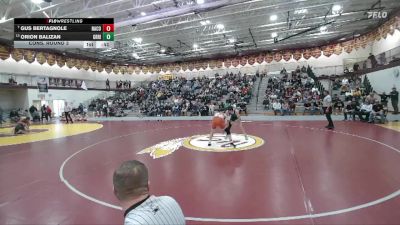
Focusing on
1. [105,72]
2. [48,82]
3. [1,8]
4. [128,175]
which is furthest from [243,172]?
[105,72]

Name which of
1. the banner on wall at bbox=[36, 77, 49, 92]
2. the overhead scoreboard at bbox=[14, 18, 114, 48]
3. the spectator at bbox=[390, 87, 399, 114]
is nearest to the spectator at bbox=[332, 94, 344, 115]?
the spectator at bbox=[390, 87, 399, 114]

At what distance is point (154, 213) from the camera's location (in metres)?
1.40

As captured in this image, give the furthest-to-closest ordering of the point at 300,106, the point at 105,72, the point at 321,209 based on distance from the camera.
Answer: the point at 105,72 < the point at 300,106 < the point at 321,209

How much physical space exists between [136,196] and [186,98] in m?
23.3

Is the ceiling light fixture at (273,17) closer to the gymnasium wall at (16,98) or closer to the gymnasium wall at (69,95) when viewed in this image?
the gymnasium wall at (69,95)

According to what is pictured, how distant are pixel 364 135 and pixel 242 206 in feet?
24.7

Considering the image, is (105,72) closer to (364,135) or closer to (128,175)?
(364,135)

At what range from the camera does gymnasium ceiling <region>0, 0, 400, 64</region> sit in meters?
16.0

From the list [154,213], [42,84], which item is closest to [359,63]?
[154,213]

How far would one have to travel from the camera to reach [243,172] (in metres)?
5.20

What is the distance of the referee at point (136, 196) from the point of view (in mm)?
1383

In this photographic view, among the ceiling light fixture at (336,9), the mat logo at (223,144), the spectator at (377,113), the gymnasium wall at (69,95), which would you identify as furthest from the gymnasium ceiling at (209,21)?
the mat logo at (223,144)

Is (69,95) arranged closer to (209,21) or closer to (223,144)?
(209,21)
